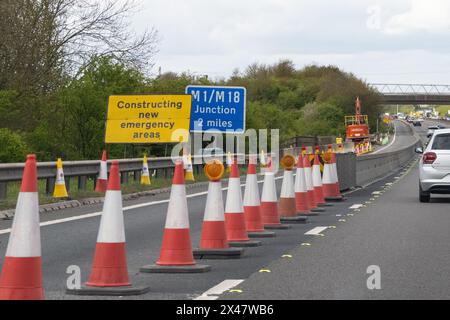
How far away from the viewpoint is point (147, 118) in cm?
2880

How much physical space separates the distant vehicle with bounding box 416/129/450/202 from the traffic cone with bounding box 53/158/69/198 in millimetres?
6966

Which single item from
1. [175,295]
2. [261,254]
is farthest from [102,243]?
[261,254]

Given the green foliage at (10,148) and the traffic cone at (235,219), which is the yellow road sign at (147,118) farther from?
the traffic cone at (235,219)

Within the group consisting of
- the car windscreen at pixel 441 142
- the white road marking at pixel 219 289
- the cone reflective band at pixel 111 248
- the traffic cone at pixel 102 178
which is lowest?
the white road marking at pixel 219 289

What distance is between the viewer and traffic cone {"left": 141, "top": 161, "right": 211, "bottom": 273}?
959 cm

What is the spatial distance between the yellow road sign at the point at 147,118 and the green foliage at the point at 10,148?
118 inches

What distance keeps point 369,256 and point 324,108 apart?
13653 centimetres

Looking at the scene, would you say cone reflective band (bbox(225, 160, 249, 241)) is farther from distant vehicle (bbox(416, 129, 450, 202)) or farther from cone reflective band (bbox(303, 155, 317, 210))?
distant vehicle (bbox(416, 129, 450, 202))

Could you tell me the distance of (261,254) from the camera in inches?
449

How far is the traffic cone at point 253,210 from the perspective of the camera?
13.3m

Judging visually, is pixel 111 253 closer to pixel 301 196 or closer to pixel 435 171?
pixel 301 196

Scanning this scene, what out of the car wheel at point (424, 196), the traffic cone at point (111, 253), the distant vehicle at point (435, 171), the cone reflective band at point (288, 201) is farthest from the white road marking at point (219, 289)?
the car wheel at point (424, 196)

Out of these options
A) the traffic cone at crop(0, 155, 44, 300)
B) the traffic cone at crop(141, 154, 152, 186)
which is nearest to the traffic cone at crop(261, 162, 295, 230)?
the traffic cone at crop(0, 155, 44, 300)
